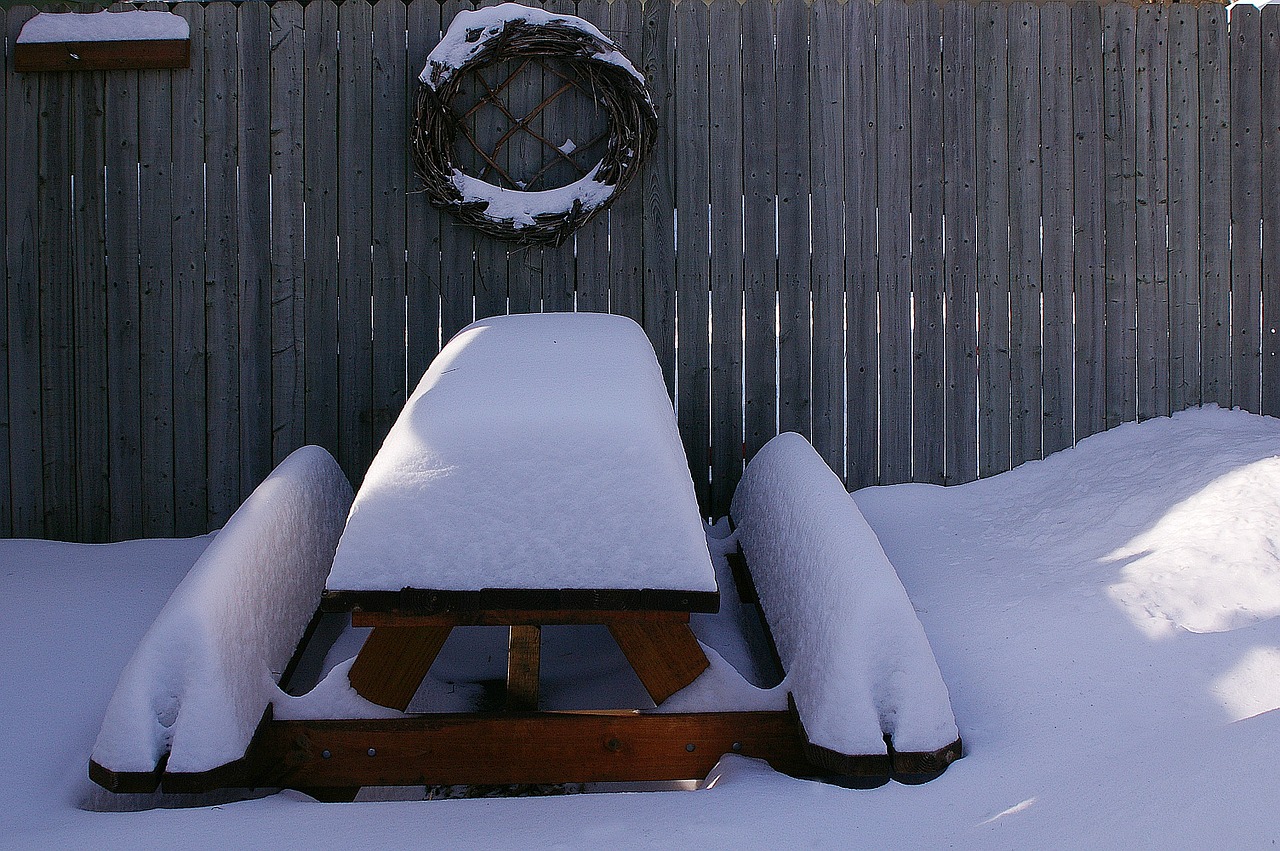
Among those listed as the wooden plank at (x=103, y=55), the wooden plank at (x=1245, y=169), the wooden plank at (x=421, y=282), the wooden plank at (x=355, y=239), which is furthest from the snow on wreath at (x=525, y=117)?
the wooden plank at (x=1245, y=169)

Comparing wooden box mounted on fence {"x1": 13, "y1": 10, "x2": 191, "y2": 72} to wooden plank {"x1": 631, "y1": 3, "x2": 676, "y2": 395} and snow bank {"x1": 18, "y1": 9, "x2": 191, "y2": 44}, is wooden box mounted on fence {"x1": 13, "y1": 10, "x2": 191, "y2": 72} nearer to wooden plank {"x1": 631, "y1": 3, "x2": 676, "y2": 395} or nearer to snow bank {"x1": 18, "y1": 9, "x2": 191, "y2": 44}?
snow bank {"x1": 18, "y1": 9, "x2": 191, "y2": 44}

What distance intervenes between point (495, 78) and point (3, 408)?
282 centimetres

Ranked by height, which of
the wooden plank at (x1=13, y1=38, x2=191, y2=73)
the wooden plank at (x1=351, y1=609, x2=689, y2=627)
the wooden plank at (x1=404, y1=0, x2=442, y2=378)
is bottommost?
the wooden plank at (x1=351, y1=609, x2=689, y2=627)

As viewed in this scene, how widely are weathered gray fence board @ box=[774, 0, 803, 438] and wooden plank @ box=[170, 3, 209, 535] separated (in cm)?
274

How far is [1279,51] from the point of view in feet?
13.5

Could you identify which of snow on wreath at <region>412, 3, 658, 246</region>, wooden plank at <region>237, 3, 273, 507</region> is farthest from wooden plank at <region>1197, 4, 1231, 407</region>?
wooden plank at <region>237, 3, 273, 507</region>

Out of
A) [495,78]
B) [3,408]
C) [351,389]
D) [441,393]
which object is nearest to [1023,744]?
[441,393]

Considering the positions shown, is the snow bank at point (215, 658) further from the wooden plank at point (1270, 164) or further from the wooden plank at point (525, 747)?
the wooden plank at point (1270, 164)

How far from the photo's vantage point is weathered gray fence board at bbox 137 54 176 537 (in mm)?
3932

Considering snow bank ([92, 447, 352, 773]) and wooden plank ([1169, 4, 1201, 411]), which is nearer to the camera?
snow bank ([92, 447, 352, 773])

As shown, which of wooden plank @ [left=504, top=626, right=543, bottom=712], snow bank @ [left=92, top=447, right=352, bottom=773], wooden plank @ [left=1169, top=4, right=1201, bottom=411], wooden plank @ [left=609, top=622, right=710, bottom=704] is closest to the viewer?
snow bank @ [left=92, top=447, right=352, bottom=773]

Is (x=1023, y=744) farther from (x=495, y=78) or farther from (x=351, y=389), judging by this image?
(x=495, y=78)

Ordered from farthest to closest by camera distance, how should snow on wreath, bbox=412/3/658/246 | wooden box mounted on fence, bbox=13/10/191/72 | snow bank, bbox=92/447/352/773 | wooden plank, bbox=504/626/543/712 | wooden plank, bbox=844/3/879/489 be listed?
wooden plank, bbox=844/3/879/489
wooden box mounted on fence, bbox=13/10/191/72
snow on wreath, bbox=412/3/658/246
wooden plank, bbox=504/626/543/712
snow bank, bbox=92/447/352/773

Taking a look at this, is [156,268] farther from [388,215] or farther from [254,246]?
[388,215]
